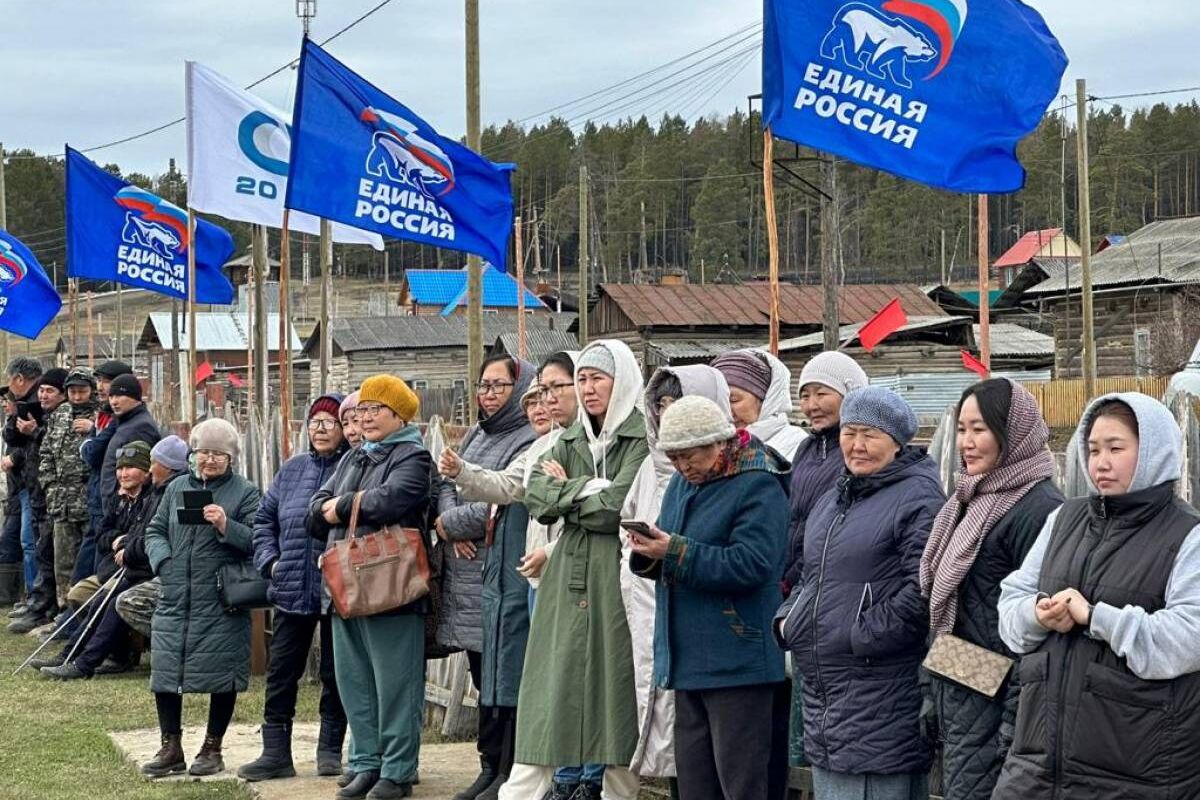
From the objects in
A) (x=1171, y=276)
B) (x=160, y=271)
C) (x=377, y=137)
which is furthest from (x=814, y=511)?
(x=1171, y=276)

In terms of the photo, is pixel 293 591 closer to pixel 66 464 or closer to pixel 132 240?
pixel 66 464

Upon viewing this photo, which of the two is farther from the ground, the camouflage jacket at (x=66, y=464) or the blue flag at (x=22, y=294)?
the blue flag at (x=22, y=294)

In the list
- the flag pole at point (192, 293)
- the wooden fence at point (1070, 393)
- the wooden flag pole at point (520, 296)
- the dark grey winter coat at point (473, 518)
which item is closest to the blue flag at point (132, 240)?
the flag pole at point (192, 293)

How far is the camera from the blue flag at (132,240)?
55.1 ft

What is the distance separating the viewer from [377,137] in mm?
11117

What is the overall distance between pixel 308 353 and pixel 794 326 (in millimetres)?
19671

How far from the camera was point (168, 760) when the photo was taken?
852 cm

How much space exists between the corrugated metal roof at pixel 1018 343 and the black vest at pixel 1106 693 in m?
37.0

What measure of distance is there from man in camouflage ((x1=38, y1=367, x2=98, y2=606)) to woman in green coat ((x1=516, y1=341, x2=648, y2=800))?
816 cm

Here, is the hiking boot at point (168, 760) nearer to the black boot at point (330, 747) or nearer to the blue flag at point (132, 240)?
the black boot at point (330, 747)

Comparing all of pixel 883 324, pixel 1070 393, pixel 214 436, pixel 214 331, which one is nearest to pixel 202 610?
pixel 214 436

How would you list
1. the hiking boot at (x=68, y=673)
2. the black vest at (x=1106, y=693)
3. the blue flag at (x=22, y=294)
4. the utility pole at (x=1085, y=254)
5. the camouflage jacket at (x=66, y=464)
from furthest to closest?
the utility pole at (x=1085, y=254), the blue flag at (x=22, y=294), the camouflage jacket at (x=66, y=464), the hiking boot at (x=68, y=673), the black vest at (x=1106, y=693)

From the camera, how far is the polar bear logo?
756 centimetres

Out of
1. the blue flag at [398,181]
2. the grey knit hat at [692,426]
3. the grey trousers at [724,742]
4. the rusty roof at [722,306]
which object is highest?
the rusty roof at [722,306]
